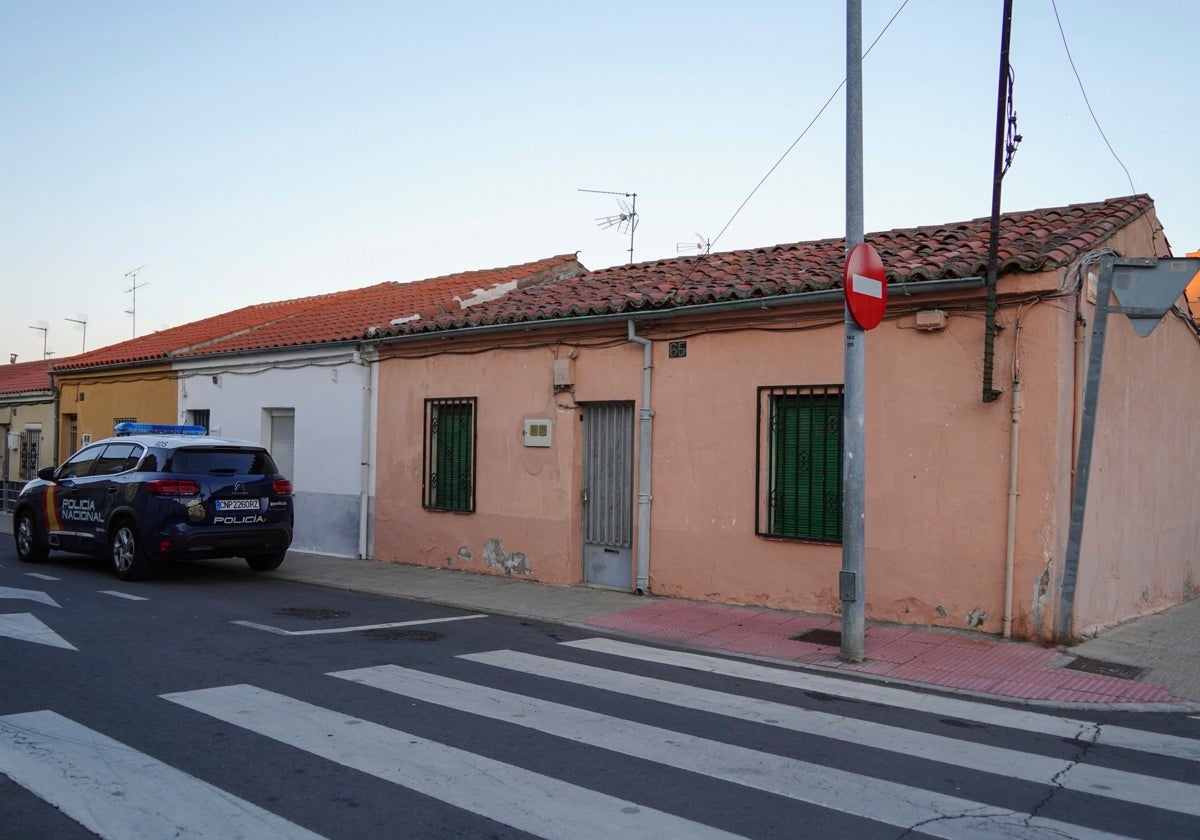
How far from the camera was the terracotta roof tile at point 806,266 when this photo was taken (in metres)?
8.74

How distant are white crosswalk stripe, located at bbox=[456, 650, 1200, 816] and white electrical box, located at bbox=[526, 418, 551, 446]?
4998 millimetres

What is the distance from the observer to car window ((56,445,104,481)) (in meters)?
12.7

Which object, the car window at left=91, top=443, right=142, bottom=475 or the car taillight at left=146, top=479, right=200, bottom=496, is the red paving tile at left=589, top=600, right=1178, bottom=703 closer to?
the car taillight at left=146, top=479, right=200, bottom=496

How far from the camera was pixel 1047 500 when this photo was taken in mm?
8258

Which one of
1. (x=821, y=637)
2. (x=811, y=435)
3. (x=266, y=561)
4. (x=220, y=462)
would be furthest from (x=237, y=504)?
(x=821, y=637)

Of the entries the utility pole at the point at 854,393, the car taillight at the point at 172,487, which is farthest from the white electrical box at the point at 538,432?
the utility pole at the point at 854,393

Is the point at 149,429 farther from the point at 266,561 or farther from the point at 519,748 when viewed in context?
the point at 519,748

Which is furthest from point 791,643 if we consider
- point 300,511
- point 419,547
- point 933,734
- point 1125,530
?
point 300,511

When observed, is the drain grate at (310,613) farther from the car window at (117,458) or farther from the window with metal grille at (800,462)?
the window with metal grille at (800,462)

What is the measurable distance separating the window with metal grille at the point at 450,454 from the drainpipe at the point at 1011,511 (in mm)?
7117

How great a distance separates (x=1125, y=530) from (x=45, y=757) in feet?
31.6

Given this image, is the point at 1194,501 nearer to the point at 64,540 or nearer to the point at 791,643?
the point at 791,643

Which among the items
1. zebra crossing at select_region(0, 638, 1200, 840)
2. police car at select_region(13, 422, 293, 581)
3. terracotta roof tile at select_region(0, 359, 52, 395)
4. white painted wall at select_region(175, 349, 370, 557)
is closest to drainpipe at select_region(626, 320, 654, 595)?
zebra crossing at select_region(0, 638, 1200, 840)

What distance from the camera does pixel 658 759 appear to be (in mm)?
4984
